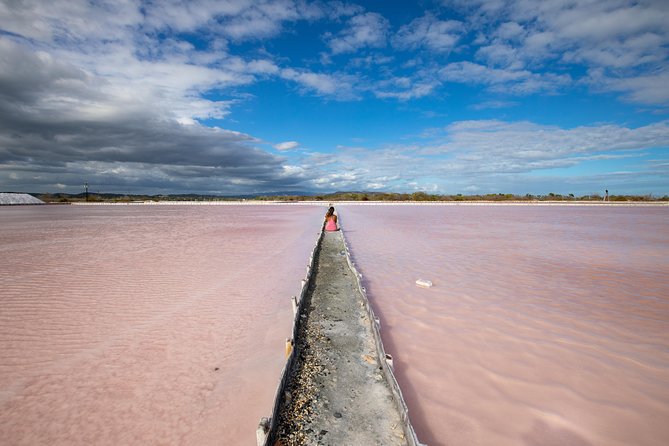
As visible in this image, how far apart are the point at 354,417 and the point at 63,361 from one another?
12.4 feet

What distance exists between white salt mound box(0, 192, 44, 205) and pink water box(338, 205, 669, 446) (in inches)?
2955

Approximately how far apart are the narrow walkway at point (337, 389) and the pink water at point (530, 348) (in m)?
0.40

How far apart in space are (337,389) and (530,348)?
9.14 feet

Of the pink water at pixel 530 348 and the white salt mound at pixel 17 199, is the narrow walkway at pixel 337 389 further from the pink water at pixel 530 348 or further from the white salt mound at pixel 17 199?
the white salt mound at pixel 17 199

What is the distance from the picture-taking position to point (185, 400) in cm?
322

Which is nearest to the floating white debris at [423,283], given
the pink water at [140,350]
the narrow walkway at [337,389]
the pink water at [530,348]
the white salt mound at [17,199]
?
the pink water at [530,348]

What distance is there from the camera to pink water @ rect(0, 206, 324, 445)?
9.52ft

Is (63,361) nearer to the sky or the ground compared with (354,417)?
nearer to the ground

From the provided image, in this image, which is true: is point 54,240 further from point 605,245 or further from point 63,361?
point 605,245

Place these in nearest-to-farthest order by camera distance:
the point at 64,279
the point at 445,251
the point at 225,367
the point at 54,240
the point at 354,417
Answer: the point at 354,417, the point at 225,367, the point at 64,279, the point at 445,251, the point at 54,240

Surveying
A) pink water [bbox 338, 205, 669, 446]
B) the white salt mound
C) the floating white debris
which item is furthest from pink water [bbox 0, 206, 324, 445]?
the white salt mound

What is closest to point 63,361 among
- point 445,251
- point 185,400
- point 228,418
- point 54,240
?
point 185,400

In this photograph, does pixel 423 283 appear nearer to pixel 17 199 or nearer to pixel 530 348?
pixel 530 348

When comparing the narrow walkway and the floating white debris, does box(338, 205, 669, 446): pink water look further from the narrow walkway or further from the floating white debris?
the narrow walkway
